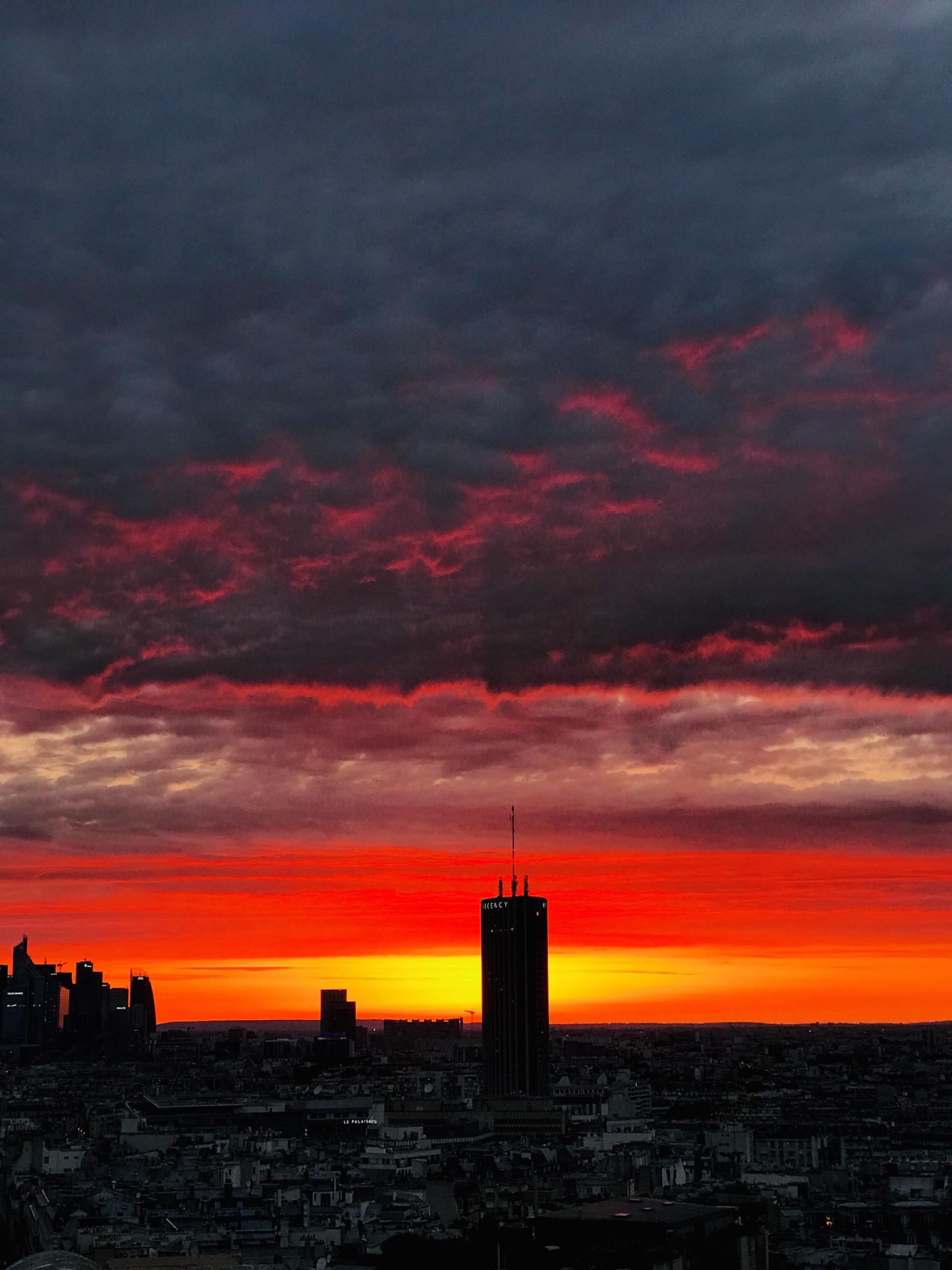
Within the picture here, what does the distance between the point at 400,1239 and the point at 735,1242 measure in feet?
47.4

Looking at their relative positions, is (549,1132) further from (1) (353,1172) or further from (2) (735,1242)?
(2) (735,1242)

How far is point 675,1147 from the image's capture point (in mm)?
142500

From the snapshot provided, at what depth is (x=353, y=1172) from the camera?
11275 cm

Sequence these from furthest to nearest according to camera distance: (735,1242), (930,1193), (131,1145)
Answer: (131,1145)
(930,1193)
(735,1242)

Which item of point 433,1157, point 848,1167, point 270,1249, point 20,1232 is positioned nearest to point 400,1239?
point 270,1249

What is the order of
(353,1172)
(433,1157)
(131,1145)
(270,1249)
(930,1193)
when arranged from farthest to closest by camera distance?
(131,1145) → (433,1157) → (353,1172) → (930,1193) → (270,1249)

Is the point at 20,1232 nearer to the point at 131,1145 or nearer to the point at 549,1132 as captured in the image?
the point at 131,1145

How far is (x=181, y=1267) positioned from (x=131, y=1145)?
89.5 m

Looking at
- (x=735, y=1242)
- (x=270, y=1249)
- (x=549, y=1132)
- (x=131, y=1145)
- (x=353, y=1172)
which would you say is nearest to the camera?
(x=735, y=1242)

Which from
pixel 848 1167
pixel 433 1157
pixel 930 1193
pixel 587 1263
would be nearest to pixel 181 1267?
pixel 587 1263

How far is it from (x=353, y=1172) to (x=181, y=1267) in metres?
49.9

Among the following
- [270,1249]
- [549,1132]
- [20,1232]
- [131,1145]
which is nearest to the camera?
[270,1249]

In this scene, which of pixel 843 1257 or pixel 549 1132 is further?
pixel 549 1132

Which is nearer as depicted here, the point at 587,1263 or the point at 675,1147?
the point at 587,1263
